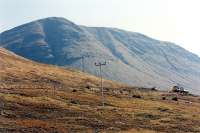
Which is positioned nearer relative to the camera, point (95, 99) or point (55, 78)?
point (95, 99)

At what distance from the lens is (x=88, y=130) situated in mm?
82688

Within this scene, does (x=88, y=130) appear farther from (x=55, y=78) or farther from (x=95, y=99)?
(x=55, y=78)

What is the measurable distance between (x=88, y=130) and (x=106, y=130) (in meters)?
3.45

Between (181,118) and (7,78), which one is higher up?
(7,78)

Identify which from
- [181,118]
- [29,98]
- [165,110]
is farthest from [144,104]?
[29,98]

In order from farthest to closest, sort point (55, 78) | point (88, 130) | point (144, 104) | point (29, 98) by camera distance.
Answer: point (55, 78) → point (144, 104) → point (29, 98) → point (88, 130)

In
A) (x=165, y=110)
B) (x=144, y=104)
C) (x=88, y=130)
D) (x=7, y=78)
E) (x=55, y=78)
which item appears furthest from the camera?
(x=55, y=78)

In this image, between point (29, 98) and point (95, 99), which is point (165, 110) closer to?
point (95, 99)

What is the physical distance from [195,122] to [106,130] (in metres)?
32.0

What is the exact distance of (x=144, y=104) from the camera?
441ft

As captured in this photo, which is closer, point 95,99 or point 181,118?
point 181,118

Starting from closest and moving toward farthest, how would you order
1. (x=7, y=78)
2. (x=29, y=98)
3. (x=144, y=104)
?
(x=29, y=98) → (x=144, y=104) → (x=7, y=78)

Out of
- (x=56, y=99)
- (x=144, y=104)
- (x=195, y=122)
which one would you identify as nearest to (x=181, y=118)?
(x=195, y=122)

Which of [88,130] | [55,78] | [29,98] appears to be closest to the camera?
[88,130]
